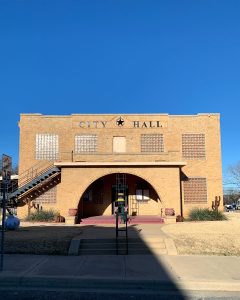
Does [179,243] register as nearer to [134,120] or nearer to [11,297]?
[11,297]

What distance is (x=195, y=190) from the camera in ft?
98.5

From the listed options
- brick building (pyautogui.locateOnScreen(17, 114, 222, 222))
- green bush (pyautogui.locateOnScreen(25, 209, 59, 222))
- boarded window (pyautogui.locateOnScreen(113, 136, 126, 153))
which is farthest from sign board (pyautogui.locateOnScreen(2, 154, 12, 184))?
boarded window (pyautogui.locateOnScreen(113, 136, 126, 153))

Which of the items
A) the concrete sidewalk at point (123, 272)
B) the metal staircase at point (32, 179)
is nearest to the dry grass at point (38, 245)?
the concrete sidewalk at point (123, 272)

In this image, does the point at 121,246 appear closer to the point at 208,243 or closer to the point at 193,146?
the point at 208,243

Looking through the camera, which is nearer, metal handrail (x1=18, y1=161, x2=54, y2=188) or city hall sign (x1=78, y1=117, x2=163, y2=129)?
metal handrail (x1=18, y1=161, x2=54, y2=188)

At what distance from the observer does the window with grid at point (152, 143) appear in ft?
99.9

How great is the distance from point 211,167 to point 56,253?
20238 mm

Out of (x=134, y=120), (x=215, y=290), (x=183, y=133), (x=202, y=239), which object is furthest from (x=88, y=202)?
(x=215, y=290)

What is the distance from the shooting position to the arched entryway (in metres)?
29.5

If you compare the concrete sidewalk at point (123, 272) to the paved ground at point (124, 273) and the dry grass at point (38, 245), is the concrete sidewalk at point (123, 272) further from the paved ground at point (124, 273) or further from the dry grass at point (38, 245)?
the dry grass at point (38, 245)

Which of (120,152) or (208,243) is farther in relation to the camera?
(120,152)

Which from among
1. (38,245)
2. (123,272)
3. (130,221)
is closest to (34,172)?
(130,221)

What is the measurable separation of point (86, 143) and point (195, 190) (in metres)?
9.69

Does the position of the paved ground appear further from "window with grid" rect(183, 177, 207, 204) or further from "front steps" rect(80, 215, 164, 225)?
"window with grid" rect(183, 177, 207, 204)
